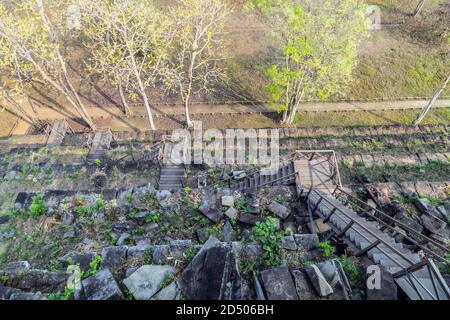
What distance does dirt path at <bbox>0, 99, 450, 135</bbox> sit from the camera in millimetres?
18842

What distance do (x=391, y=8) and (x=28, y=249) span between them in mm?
29878

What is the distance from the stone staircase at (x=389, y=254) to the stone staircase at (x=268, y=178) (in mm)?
1163

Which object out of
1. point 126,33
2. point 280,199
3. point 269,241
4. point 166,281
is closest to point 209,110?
point 126,33

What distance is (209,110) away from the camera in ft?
62.6

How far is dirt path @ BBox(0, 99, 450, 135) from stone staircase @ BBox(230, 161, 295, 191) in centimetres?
658

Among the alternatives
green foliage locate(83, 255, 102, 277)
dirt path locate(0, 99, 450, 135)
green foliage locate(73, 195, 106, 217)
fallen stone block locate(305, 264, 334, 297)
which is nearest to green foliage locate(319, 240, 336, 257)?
fallen stone block locate(305, 264, 334, 297)

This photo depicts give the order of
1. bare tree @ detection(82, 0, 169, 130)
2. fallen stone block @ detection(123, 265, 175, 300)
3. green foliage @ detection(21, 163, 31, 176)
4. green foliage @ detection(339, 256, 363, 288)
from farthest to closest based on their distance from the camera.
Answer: green foliage @ detection(21, 163, 31, 176) < bare tree @ detection(82, 0, 169, 130) < green foliage @ detection(339, 256, 363, 288) < fallen stone block @ detection(123, 265, 175, 300)

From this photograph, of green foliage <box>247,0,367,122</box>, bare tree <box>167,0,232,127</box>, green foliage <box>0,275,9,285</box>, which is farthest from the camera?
bare tree <box>167,0,232,127</box>

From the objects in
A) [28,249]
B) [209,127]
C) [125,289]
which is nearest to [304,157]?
[209,127]

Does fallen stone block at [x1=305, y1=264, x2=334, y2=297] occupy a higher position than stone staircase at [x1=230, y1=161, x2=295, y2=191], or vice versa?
stone staircase at [x1=230, y1=161, x2=295, y2=191]

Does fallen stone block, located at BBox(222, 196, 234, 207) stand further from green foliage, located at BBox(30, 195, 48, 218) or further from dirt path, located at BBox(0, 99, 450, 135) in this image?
dirt path, located at BBox(0, 99, 450, 135)

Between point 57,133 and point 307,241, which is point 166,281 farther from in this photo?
point 57,133

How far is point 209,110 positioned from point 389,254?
1402cm

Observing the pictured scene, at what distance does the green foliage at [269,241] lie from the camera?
7.36m
